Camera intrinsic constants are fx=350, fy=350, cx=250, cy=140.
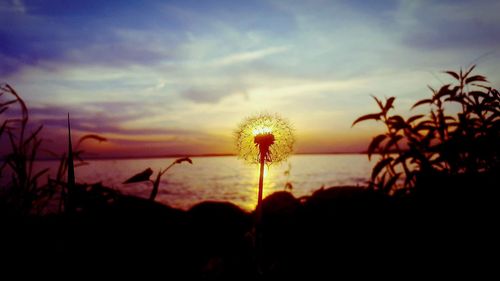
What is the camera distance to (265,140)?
2908mm

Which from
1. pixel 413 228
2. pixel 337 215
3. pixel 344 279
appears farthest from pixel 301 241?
pixel 413 228

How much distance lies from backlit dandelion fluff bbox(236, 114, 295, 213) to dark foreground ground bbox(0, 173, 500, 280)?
0.79 m

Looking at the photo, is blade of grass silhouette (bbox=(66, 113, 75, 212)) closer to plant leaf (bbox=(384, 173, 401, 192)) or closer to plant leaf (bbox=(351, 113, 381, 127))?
plant leaf (bbox=(351, 113, 381, 127))

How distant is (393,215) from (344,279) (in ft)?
3.37

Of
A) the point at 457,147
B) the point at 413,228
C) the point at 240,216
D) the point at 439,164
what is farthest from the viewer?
the point at 240,216

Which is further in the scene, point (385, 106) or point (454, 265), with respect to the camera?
point (385, 106)

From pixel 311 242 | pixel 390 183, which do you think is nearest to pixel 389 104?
pixel 390 183

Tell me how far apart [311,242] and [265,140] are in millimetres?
1826

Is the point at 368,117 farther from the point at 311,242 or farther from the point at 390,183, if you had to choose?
the point at 311,242

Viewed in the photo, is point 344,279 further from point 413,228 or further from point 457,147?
point 457,147

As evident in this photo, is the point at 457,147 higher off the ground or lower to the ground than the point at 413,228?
higher

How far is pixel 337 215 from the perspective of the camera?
4.28 meters

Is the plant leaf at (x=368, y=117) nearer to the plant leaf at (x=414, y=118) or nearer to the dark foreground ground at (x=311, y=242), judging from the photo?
the plant leaf at (x=414, y=118)

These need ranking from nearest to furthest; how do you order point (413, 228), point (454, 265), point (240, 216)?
point (454, 265), point (413, 228), point (240, 216)
